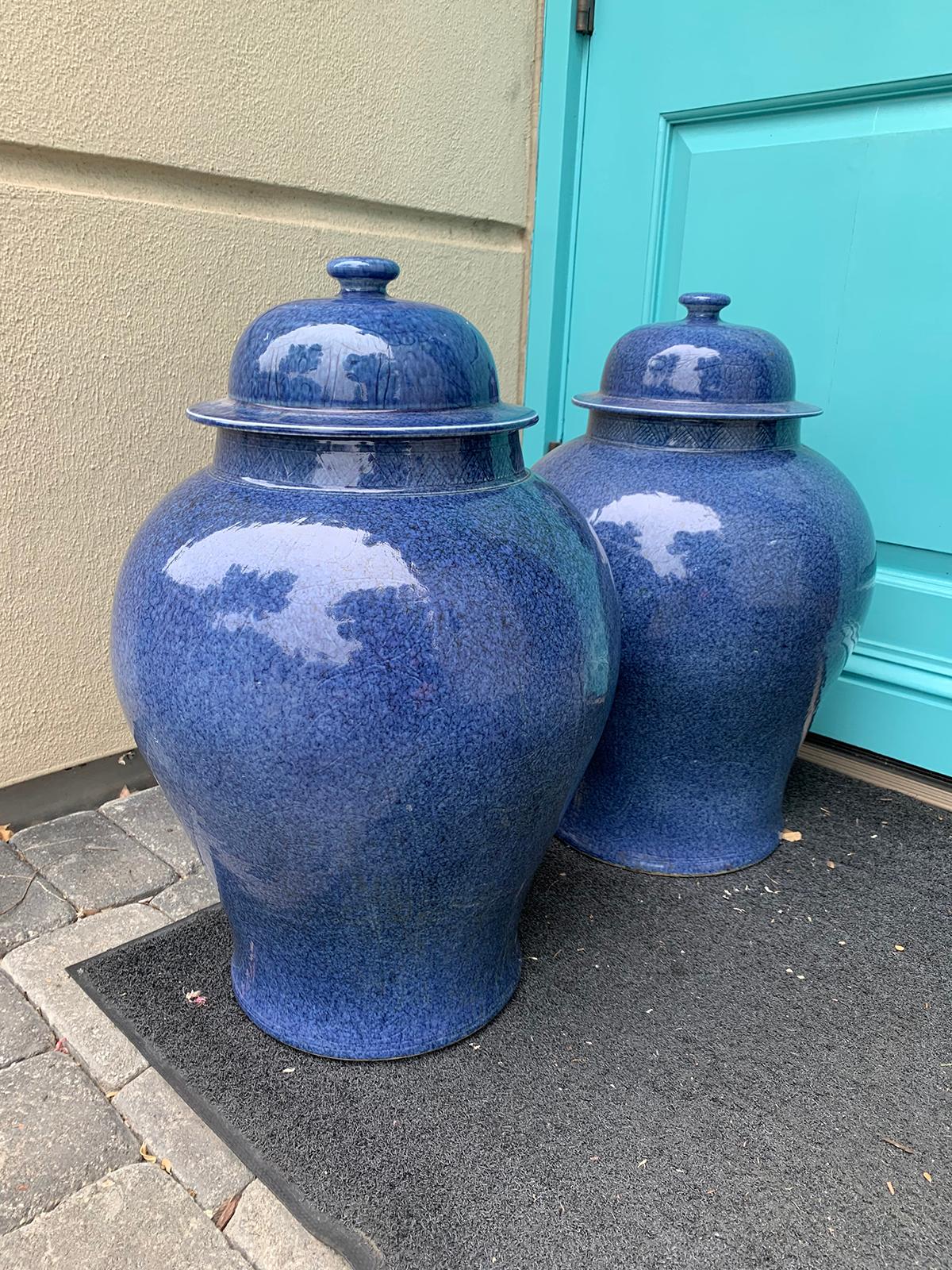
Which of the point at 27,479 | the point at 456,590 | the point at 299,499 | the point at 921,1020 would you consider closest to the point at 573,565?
the point at 456,590

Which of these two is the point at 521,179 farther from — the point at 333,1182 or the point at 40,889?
the point at 333,1182

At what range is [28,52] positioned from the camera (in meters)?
1.81

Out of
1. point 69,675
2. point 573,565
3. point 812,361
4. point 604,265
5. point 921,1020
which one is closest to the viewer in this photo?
point 573,565

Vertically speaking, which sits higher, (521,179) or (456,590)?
(521,179)

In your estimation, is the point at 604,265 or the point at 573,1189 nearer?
the point at 573,1189

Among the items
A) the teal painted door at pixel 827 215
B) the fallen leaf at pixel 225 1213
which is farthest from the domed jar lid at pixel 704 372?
the fallen leaf at pixel 225 1213

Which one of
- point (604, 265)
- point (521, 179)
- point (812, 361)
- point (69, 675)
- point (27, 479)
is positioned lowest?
point (69, 675)

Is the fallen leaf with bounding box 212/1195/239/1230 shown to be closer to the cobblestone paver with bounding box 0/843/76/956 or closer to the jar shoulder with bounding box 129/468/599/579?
the cobblestone paver with bounding box 0/843/76/956

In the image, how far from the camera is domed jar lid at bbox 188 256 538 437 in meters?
1.23

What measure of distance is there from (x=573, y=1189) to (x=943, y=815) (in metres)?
1.47

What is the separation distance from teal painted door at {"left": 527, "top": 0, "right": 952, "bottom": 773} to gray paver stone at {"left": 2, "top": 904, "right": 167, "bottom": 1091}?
1820 millimetres

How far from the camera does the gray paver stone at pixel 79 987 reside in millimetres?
1488

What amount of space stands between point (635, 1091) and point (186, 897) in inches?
38.3

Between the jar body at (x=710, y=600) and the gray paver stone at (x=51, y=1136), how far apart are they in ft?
3.61
